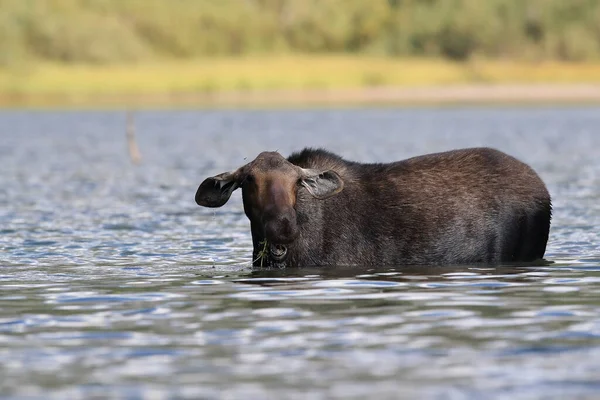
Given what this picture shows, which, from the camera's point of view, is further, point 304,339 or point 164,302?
point 164,302

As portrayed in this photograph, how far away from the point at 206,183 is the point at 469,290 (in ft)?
13.7

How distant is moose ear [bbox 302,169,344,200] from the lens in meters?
19.4

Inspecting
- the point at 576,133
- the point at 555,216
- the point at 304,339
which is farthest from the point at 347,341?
the point at 576,133

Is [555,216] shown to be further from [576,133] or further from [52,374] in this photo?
[576,133]

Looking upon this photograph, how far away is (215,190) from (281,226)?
6.42 ft

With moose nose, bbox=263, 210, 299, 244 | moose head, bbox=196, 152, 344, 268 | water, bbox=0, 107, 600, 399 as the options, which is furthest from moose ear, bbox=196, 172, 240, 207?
moose nose, bbox=263, 210, 299, 244

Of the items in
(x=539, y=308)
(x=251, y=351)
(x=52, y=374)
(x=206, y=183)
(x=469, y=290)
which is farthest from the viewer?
(x=206, y=183)

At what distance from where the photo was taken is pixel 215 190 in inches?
787

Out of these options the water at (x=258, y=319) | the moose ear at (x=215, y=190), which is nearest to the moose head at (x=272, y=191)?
the moose ear at (x=215, y=190)

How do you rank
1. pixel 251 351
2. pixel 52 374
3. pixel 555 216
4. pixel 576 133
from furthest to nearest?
1. pixel 576 133
2. pixel 555 216
3. pixel 251 351
4. pixel 52 374

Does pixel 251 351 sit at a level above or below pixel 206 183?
below

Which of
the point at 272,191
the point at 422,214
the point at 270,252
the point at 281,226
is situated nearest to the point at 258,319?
the point at 281,226

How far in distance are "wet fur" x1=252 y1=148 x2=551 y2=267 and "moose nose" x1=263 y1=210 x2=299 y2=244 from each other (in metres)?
1.05

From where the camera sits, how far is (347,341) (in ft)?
46.4
